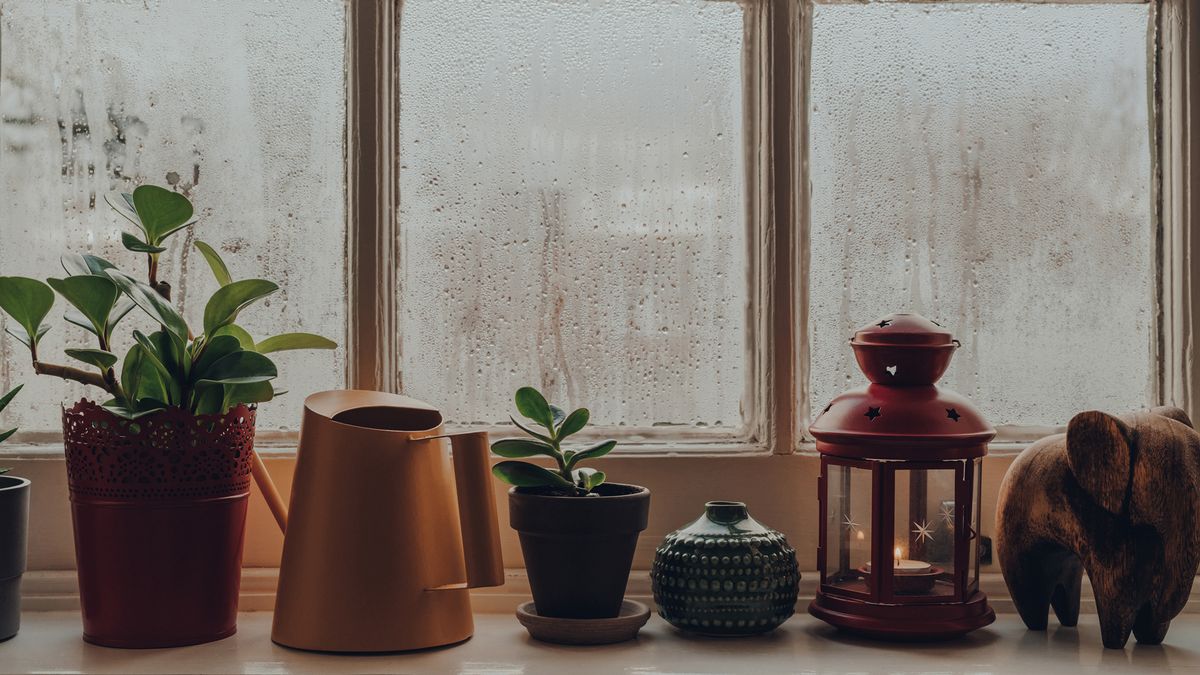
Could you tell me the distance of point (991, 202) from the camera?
4.45 ft

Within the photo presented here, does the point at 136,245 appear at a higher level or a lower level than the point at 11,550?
higher

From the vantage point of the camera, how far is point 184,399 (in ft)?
3.57

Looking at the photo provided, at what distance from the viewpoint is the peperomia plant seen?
44.8 inches

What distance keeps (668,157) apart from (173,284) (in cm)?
64

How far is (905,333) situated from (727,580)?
1.05 feet

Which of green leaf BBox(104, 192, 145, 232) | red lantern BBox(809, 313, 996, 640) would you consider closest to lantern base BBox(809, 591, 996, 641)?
red lantern BBox(809, 313, 996, 640)

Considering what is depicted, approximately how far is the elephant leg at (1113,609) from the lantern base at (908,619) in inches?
4.6

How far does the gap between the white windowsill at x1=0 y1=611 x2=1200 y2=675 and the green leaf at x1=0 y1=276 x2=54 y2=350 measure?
32cm

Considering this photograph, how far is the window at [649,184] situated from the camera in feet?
4.35

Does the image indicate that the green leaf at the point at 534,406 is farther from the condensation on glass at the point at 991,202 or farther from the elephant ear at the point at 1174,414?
the elephant ear at the point at 1174,414

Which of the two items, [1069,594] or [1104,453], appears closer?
[1104,453]

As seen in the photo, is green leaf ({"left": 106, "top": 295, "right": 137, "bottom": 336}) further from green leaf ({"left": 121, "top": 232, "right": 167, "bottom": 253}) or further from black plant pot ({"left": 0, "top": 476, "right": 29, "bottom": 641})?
black plant pot ({"left": 0, "top": 476, "right": 29, "bottom": 641})

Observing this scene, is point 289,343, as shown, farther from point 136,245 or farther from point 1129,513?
point 1129,513

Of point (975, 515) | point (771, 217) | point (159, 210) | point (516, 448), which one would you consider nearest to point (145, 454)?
point (159, 210)
